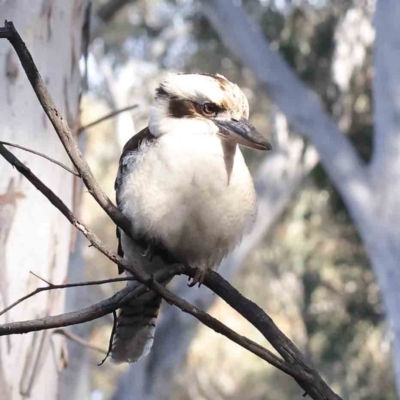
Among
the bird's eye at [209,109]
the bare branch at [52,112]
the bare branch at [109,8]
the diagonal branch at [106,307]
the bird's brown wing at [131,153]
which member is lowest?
the diagonal branch at [106,307]

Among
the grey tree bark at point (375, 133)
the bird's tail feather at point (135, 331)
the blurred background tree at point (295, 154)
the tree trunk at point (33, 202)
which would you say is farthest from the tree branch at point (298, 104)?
the tree trunk at point (33, 202)

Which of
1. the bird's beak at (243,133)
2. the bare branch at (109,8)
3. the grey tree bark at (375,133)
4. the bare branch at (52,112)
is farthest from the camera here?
the bare branch at (109,8)

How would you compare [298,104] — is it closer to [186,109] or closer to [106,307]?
[186,109]

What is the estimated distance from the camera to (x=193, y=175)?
1.43 meters

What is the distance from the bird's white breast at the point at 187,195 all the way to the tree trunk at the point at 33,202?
25 centimetres

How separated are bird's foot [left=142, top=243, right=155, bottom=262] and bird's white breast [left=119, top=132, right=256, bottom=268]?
0.11 feet

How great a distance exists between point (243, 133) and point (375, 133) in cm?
330

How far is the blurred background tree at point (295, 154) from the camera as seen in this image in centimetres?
557

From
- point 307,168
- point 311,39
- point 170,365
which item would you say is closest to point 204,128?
point 170,365

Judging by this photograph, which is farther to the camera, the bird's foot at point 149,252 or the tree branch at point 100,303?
the bird's foot at point 149,252

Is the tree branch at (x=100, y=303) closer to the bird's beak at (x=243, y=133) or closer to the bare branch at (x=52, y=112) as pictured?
the bare branch at (x=52, y=112)

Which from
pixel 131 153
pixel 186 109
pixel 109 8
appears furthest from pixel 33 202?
pixel 109 8

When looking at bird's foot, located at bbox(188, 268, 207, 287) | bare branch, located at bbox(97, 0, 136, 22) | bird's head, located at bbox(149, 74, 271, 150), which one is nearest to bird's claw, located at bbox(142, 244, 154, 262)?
bird's foot, located at bbox(188, 268, 207, 287)

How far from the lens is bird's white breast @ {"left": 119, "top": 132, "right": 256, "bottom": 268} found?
144 centimetres
